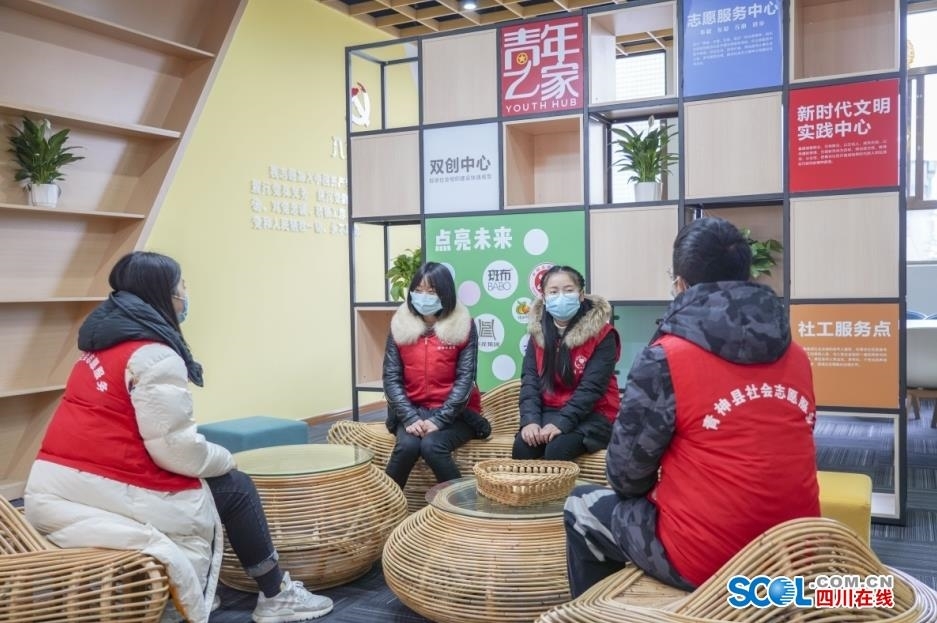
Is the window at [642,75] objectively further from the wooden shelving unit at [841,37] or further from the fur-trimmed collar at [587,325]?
the fur-trimmed collar at [587,325]

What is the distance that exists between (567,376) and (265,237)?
347 cm

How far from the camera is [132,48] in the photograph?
4.90m

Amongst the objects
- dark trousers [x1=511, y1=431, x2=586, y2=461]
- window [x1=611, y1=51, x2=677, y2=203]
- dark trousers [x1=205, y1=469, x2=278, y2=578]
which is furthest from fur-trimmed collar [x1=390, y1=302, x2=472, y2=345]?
window [x1=611, y1=51, x2=677, y2=203]

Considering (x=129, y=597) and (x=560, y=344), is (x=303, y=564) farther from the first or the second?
(x=560, y=344)

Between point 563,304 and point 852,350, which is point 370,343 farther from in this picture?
point 852,350

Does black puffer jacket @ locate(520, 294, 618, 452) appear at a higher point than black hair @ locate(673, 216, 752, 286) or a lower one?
lower

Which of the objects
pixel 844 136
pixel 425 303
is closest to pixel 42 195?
pixel 425 303

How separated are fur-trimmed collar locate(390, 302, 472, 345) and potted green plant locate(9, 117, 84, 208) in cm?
206

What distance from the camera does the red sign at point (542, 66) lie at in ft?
14.1

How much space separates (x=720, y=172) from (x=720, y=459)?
2537mm

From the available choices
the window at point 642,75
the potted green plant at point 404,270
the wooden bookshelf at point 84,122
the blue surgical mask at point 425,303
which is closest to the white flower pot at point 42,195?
the wooden bookshelf at point 84,122

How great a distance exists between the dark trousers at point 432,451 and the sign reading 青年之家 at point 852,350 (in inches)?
64.2

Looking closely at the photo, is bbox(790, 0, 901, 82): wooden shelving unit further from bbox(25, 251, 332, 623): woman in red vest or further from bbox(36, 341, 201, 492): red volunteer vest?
bbox(36, 341, 201, 492): red volunteer vest

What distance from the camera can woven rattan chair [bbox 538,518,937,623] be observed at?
156cm
